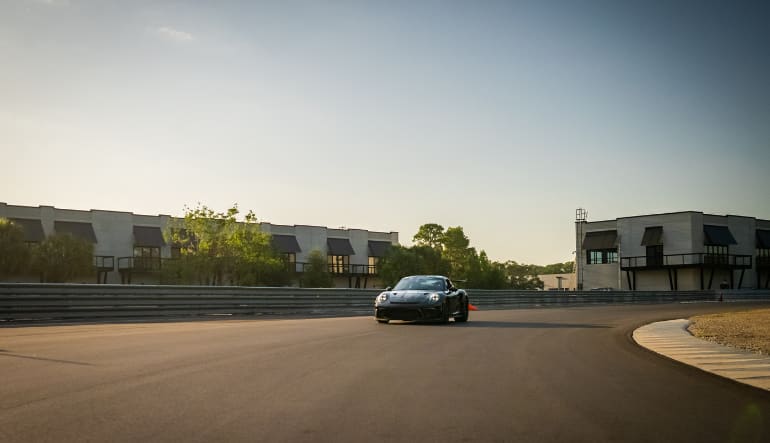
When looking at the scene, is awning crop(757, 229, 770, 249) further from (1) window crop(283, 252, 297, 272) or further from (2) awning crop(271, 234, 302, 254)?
(1) window crop(283, 252, 297, 272)

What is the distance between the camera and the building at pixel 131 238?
5791 cm

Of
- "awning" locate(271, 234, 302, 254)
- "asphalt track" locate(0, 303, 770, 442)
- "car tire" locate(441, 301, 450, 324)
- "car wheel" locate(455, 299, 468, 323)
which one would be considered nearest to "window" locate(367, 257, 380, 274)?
"awning" locate(271, 234, 302, 254)

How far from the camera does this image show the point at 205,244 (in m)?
56.9

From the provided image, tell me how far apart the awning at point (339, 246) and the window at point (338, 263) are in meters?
0.84

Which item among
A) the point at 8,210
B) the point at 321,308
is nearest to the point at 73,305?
the point at 321,308

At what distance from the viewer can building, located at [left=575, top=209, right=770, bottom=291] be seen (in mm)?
70250

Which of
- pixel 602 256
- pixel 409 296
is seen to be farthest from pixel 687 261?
pixel 409 296

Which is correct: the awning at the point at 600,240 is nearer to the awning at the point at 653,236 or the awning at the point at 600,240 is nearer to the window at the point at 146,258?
the awning at the point at 653,236

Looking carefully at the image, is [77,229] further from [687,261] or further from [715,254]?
[715,254]

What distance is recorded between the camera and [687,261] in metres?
69.3

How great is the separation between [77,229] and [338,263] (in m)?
26.2

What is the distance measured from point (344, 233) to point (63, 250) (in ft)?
95.9

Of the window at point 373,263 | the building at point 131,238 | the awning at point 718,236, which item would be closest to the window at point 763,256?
the awning at point 718,236

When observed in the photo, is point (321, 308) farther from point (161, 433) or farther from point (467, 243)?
point (467, 243)
